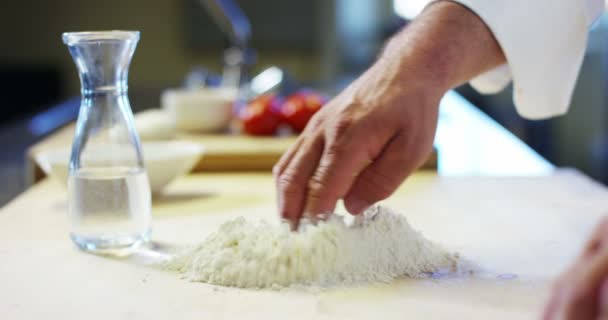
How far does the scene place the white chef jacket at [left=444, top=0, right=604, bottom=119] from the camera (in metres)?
1.08

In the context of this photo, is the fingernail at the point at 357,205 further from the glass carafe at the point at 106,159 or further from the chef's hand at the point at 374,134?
the glass carafe at the point at 106,159

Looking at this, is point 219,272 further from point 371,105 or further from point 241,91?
point 241,91

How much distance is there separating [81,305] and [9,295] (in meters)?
0.09

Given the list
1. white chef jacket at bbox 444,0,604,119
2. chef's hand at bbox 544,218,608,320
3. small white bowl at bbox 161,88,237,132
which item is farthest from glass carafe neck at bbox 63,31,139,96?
small white bowl at bbox 161,88,237,132

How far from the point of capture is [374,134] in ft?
3.07

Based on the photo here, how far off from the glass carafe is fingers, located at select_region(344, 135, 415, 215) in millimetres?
281

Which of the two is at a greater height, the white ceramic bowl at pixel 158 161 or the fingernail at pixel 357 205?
the fingernail at pixel 357 205

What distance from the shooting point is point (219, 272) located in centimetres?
93

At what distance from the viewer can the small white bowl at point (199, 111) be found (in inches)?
92.1

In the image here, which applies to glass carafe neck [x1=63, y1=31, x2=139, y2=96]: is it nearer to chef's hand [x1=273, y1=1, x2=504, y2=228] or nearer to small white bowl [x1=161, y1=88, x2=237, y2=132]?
chef's hand [x1=273, y1=1, x2=504, y2=228]

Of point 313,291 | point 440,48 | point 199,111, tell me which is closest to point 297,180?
point 313,291

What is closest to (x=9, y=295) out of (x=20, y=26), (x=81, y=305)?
(x=81, y=305)

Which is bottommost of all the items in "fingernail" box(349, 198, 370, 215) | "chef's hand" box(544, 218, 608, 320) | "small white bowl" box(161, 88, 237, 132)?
"small white bowl" box(161, 88, 237, 132)

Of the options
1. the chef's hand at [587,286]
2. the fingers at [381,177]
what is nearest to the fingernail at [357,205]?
the fingers at [381,177]
